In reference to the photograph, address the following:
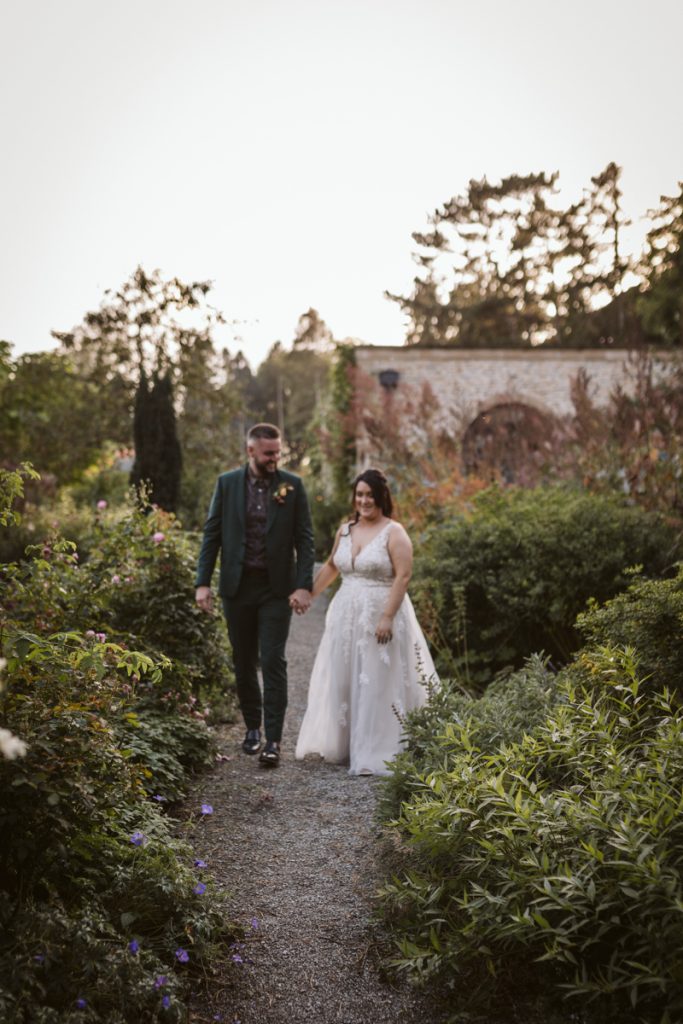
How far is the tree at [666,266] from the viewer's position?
10141 millimetres

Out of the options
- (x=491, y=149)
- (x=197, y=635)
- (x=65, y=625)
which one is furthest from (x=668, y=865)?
(x=491, y=149)

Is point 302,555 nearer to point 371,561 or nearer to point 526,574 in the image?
point 371,561

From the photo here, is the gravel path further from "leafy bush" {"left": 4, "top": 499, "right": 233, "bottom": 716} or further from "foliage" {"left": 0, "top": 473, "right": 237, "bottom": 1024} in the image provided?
"leafy bush" {"left": 4, "top": 499, "right": 233, "bottom": 716}

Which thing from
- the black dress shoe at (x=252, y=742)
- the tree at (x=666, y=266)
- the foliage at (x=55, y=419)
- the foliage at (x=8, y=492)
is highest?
the tree at (x=666, y=266)

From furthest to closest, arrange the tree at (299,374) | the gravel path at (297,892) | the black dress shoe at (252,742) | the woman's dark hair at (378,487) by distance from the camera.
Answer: the tree at (299,374) < the woman's dark hair at (378,487) < the black dress shoe at (252,742) < the gravel path at (297,892)

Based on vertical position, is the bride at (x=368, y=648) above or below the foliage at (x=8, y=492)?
below

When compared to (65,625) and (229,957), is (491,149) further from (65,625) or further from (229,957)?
(229,957)

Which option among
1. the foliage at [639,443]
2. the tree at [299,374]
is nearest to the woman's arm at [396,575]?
the foliage at [639,443]

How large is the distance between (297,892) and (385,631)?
Result: 6.61ft

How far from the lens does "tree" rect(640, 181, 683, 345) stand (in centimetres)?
1014

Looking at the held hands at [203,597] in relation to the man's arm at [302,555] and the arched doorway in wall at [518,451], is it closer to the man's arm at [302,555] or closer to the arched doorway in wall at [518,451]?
the man's arm at [302,555]

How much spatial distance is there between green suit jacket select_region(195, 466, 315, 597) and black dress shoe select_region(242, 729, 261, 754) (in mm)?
938

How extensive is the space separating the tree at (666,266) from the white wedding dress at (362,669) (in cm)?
605

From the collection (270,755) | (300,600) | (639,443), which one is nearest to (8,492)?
(300,600)
